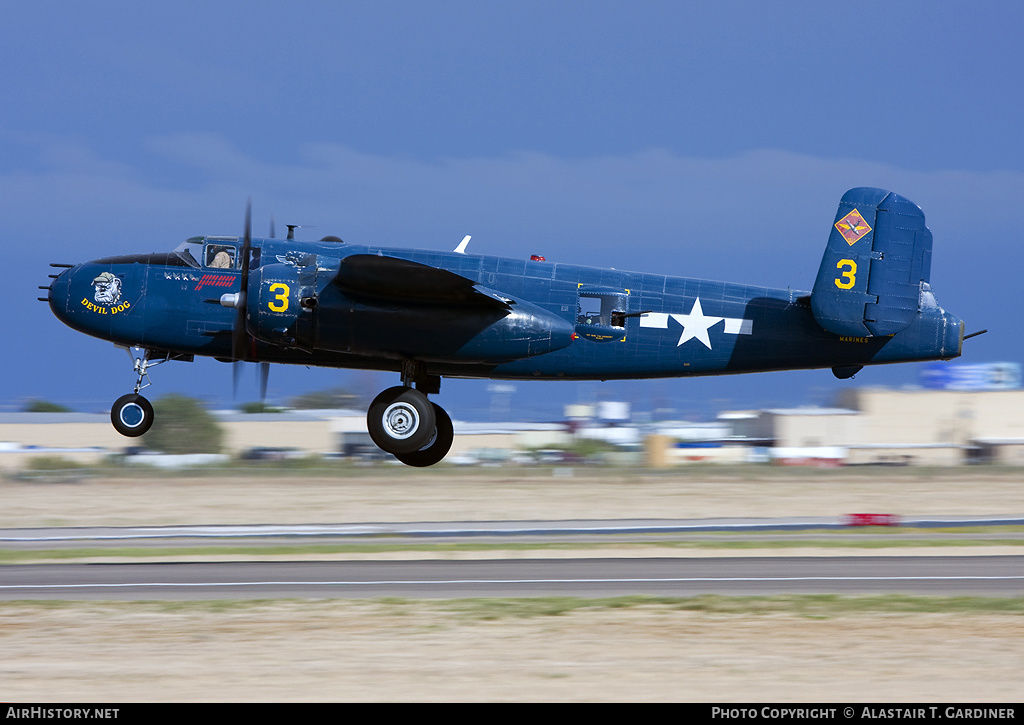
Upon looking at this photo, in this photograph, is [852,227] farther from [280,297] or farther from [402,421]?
[280,297]

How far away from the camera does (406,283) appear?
1778cm

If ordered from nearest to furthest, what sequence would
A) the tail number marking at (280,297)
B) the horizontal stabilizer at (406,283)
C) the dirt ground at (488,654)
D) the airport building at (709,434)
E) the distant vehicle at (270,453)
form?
the dirt ground at (488,654)
the horizontal stabilizer at (406,283)
the tail number marking at (280,297)
the airport building at (709,434)
the distant vehicle at (270,453)

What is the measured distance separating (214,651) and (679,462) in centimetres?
5624

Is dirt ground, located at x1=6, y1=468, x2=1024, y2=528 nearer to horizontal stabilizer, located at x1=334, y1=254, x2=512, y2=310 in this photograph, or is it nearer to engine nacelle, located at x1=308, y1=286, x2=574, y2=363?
engine nacelle, located at x1=308, y1=286, x2=574, y2=363

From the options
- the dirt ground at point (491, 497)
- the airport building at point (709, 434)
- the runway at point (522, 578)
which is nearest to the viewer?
the runway at point (522, 578)

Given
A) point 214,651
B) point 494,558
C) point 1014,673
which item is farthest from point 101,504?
point 1014,673

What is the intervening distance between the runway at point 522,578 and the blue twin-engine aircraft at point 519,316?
3.98 m

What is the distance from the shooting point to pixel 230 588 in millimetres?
21469

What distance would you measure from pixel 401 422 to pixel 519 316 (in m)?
2.72

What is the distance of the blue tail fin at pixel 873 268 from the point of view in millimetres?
18672

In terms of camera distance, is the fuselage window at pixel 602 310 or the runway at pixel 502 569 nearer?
the fuselage window at pixel 602 310

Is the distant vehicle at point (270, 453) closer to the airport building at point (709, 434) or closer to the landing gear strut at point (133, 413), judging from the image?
the airport building at point (709, 434)

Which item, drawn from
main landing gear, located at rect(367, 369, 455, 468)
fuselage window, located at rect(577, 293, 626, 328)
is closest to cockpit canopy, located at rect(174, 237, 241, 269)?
main landing gear, located at rect(367, 369, 455, 468)

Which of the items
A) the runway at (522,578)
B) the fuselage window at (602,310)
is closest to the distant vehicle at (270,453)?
the runway at (522,578)
